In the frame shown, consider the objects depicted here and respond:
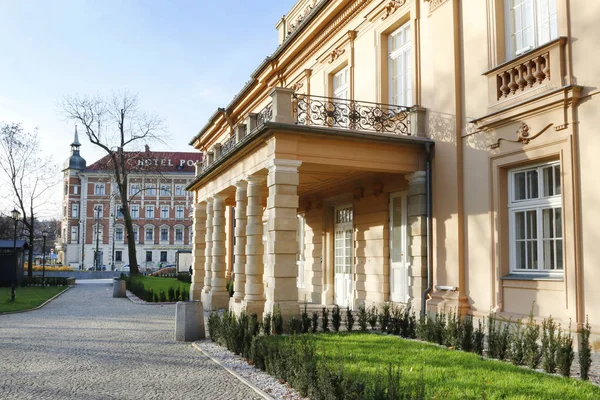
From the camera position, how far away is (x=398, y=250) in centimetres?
1438

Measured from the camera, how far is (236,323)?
33.5ft

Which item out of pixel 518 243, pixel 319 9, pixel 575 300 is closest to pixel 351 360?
pixel 575 300

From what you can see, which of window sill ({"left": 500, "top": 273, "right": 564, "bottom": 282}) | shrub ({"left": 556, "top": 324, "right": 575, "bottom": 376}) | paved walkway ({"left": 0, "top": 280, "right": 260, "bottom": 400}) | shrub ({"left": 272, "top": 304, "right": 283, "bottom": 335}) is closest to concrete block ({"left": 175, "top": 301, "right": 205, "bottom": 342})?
paved walkway ({"left": 0, "top": 280, "right": 260, "bottom": 400})

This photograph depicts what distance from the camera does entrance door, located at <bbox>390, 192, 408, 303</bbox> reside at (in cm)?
1398

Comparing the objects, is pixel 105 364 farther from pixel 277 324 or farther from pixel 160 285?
pixel 160 285

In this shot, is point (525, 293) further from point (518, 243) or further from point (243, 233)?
point (243, 233)

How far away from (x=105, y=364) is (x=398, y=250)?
25.6ft

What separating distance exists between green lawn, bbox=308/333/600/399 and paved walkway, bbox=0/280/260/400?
5.61 ft

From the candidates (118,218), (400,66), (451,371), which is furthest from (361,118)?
(118,218)

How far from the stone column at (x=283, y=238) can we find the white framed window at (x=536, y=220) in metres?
4.23

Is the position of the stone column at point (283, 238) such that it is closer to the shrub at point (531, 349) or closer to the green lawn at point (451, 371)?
the green lawn at point (451, 371)

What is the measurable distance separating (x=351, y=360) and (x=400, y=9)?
30.5 feet

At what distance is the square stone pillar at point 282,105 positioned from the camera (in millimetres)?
11805

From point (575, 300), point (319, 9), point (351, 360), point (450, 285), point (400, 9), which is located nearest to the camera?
point (351, 360)
